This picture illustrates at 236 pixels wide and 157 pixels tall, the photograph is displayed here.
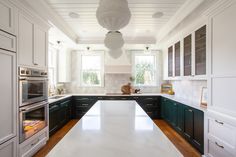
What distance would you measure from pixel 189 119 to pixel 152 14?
2.25 meters

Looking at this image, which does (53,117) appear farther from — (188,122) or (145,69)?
(145,69)

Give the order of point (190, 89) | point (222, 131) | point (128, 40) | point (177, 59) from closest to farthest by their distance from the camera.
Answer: point (222, 131), point (190, 89), point (177, 59), point (128, 40)

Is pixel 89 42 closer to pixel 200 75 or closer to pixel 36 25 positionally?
pixel 36 25

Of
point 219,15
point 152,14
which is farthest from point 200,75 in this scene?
point 152,14

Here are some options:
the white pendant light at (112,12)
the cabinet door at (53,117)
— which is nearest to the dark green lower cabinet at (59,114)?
the cabinet door at (53,117)

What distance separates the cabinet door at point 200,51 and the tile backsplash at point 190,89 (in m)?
0.53

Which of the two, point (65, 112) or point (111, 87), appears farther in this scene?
point (111, 87)

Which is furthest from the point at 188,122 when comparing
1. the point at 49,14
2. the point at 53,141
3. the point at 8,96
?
the point at 49,14

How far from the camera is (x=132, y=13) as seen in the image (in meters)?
2.81

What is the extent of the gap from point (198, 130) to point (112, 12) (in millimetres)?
2533

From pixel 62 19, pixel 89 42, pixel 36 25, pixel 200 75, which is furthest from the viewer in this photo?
pixel 89 42

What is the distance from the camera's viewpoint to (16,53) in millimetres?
1992

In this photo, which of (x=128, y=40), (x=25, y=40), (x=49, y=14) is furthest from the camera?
(x=128, y=40)

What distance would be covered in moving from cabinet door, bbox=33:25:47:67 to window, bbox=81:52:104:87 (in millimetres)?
2601
